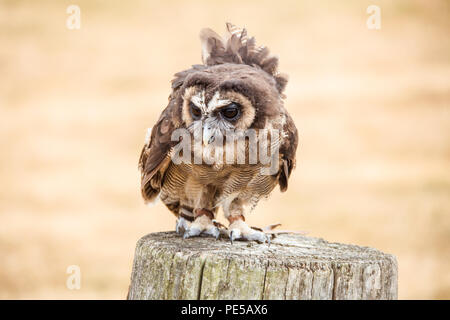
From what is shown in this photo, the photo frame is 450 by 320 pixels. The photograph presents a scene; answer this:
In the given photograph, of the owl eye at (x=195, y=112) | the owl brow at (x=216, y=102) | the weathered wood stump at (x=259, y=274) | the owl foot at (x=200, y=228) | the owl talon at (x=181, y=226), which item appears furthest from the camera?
the owl talon at (x=181, y=226)

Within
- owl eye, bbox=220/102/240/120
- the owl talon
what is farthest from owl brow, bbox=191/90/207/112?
the owl talon

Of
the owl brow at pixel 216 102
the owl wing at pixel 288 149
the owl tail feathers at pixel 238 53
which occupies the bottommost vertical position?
the owl wing at pixel 288 149

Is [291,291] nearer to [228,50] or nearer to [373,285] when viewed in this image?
[373,285]

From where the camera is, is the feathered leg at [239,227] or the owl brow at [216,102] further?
the feathered leg at [239,227]

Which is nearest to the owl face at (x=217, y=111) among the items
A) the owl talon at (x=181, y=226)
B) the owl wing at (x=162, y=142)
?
the owl wing at (x=162, y=142)

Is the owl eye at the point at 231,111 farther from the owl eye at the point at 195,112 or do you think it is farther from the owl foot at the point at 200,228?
the owl foot at the point at 200,228

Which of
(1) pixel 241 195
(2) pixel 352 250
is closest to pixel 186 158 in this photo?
(1) pixel 241 195

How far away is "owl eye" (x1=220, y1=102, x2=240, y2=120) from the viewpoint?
343 cm

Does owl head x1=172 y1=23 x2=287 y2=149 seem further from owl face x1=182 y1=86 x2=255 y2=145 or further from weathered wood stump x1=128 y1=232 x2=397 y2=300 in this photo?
weathered wood stump x1=128 y1=232 x2=397 y2=300

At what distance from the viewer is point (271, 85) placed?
152 inches

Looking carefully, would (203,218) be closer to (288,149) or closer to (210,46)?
(288,149)

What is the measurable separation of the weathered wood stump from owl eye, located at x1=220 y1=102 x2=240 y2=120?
84 cm

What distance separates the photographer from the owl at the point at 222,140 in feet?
11.4

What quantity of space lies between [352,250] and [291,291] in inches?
28.8
